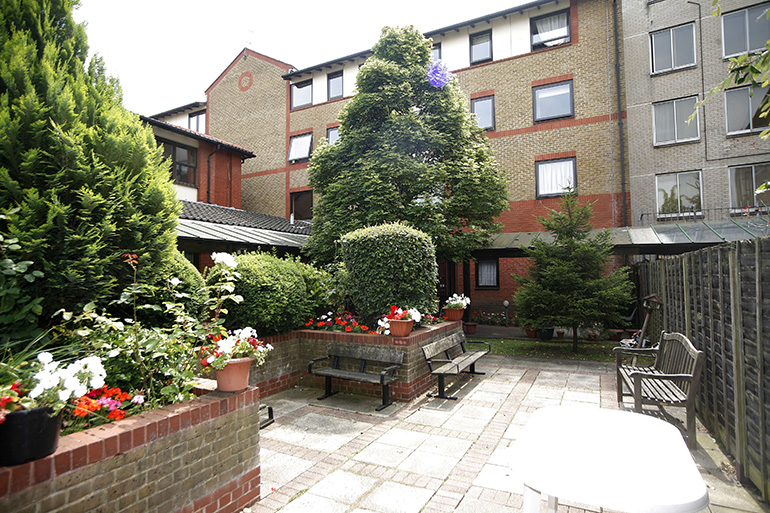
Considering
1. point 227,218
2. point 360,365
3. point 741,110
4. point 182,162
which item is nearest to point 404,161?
point 360,365

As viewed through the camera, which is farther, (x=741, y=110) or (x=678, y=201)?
(x=678, y=201)

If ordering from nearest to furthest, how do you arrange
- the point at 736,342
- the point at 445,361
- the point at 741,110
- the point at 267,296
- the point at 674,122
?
the point at 736,342 → the point at 267,296 → the point at 445,361 → the point at 741,110 → the point at 674,122

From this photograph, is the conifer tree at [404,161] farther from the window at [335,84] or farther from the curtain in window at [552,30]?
the window at [335,84]

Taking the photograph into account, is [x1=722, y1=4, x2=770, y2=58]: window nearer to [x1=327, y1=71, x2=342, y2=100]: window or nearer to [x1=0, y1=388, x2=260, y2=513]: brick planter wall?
[x1=327, y1=71, x2=342, y2=100]: window

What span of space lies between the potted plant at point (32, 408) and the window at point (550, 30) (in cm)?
1976

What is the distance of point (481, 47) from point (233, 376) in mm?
19278

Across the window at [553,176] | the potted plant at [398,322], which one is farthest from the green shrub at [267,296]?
the window at [553,176]

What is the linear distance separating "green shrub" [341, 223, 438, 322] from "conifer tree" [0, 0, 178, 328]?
397cm

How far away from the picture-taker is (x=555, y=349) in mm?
11719

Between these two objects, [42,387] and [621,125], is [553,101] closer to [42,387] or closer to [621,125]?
[621,125]

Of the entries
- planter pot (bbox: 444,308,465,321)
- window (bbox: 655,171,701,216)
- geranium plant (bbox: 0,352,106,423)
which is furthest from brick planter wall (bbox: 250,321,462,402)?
window (bbox: 655,171,701,216)

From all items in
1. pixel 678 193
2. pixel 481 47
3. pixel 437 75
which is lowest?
pixel 678 193

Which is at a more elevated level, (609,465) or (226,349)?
(226,349)

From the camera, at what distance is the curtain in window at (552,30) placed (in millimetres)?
17250
